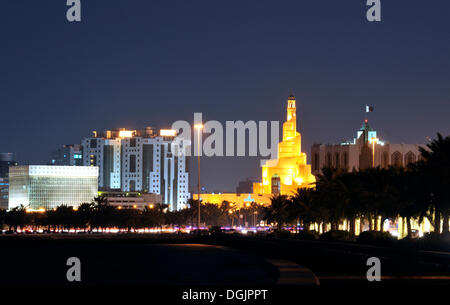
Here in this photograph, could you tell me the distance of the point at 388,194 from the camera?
215 ft

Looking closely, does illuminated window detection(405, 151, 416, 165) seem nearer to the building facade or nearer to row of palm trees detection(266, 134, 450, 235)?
the building facade

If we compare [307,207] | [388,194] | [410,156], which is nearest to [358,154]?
[410,156]

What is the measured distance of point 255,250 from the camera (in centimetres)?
6475

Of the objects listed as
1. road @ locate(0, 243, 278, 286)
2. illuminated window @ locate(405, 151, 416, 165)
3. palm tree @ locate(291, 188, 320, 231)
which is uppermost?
illuminated window @ locate(405, 151, 416, 165)

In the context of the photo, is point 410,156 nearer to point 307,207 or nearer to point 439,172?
point 307,207

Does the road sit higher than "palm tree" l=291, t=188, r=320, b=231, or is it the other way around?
"palm tree" l=291, t=188, r=320, b=231

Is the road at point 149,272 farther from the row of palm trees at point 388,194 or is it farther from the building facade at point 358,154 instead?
the building facade at point 358,154

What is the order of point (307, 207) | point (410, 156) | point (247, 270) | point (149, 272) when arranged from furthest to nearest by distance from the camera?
point (410, 156)
point (307, 207)
point (247, 270)
point (149, 272)

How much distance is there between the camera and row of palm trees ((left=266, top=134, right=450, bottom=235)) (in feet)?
177

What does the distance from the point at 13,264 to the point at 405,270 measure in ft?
85.7

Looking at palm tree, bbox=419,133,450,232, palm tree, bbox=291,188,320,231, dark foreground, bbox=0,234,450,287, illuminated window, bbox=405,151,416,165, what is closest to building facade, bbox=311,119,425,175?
illuminated window, bbox=405,151,416,165

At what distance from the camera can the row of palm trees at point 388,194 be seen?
54.0m

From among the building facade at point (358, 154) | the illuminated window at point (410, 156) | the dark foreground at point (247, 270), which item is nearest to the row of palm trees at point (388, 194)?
the dark foreground at point (247, 270)
